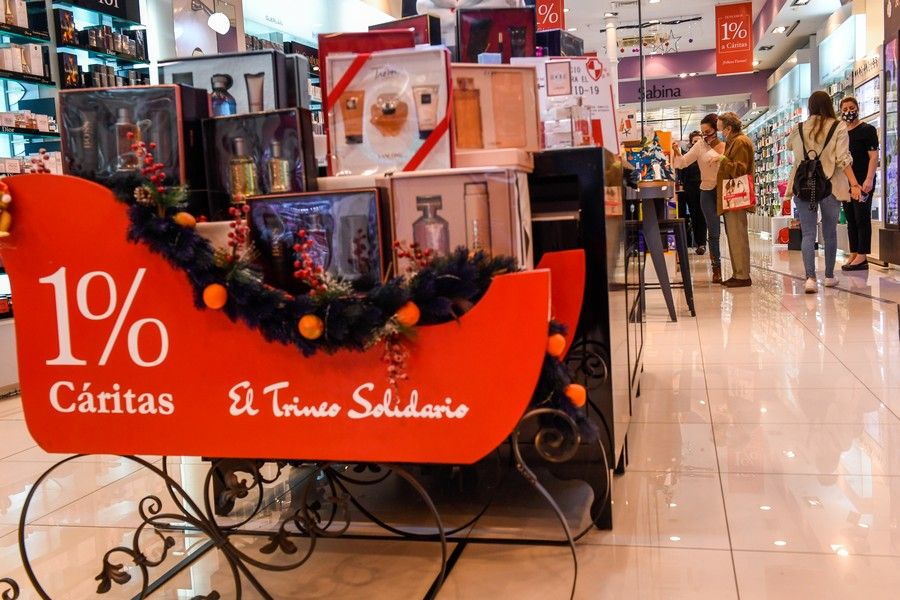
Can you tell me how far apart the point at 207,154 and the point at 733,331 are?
12.6ft

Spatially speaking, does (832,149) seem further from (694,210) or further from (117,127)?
(117,127)

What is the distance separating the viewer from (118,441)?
1.57 m

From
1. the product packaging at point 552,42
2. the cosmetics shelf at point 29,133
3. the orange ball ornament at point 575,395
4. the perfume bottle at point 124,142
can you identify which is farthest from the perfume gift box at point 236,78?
the cosmetics shelf at point 29,133

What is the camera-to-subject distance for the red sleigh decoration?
140 cm

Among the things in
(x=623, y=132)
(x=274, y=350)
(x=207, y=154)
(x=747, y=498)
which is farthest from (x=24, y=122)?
(x=747, y=498)

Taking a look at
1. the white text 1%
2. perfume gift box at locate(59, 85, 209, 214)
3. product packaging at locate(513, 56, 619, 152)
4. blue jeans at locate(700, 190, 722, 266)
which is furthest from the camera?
blue jeans at locate(700, 190, 722, 266)

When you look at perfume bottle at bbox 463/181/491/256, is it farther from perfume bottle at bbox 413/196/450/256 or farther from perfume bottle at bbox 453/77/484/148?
perfume bottle at bbox 453/77/484/148

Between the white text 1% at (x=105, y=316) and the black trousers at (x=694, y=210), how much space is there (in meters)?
9.06

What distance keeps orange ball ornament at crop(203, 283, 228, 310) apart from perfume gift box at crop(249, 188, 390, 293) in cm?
17

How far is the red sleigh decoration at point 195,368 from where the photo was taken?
1.40m

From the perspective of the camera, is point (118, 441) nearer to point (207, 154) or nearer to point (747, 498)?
point (207, 154)

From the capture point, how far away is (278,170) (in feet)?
5.45

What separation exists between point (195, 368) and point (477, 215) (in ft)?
1.94

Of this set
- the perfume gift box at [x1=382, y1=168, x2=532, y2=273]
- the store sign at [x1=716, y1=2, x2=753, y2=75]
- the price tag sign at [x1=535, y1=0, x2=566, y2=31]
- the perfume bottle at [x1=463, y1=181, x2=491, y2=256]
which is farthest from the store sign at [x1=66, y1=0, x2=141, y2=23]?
the store sign at [x1=716, y1=2, x2=753, y2=75]
